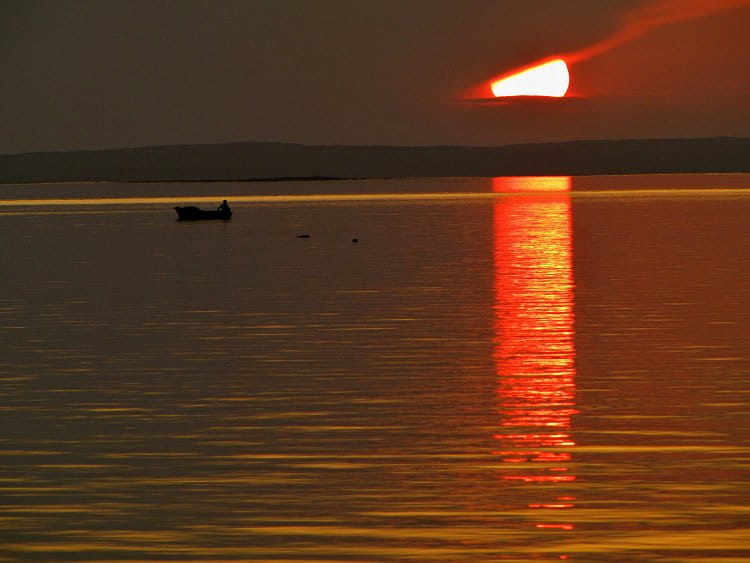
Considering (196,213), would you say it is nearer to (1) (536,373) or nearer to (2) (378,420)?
(1) (536,373)

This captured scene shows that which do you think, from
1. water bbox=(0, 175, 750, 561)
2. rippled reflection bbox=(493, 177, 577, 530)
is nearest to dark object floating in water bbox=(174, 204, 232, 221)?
rippled reflection bbox=(493, 177, 577, 530)

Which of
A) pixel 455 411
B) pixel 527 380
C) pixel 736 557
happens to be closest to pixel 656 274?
pixel 527 380

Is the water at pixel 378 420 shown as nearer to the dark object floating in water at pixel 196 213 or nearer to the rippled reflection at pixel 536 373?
the rippled reflection at pixel 536 373

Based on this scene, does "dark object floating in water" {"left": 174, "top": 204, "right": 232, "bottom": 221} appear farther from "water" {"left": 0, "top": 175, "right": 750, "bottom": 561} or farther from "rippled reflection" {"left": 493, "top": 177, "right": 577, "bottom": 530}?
"water" {"left": 0, "top": 175, "right": 750, "bottom": 561}

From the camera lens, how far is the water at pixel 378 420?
14.2 metres

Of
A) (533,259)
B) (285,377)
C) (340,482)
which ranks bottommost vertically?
(340,482)

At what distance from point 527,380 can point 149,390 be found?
5816 mm

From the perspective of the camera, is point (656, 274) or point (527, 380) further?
point (656, 274)

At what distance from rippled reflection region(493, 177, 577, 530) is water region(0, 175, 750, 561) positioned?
7 cm

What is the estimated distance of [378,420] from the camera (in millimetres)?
20609

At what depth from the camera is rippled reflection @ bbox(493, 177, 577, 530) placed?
17281 millimetres

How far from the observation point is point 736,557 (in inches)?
518

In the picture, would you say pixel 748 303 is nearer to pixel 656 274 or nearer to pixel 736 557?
pixel 656 274

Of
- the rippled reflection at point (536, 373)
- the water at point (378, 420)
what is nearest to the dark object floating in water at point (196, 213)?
the rippled reflection at point (536, 373)
